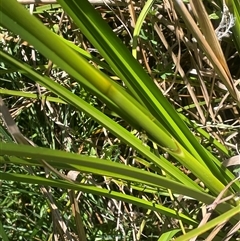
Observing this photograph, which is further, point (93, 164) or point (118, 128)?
point (118, 128)

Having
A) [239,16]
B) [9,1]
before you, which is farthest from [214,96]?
[9,1]

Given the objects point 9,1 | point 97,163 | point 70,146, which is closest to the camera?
point 9,1

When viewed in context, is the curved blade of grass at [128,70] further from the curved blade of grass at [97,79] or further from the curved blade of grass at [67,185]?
the curved blade of grass at [67,185]

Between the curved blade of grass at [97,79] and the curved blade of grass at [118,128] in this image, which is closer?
the curved blade of grass at [97,79]

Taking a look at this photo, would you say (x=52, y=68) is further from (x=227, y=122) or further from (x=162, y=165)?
(x=162, y=165)

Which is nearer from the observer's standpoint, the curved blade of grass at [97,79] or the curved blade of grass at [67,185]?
the curved blade of grass at [97,79]

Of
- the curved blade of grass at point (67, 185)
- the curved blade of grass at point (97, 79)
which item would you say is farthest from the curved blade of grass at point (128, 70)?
the curved blade of grass at point (67, 185)

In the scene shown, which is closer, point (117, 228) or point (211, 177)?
point (211, 177)

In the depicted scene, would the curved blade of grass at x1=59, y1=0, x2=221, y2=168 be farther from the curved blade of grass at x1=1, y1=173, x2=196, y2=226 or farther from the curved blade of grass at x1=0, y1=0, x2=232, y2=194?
the curved blade of grass at x1=1, y1=173, x2=196, y2=226

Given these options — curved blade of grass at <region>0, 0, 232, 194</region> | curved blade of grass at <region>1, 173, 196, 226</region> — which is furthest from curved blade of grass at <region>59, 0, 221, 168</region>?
curved blade of grass at <region>1, 173, 196, 226</region>

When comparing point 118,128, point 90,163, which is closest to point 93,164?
point 90,163

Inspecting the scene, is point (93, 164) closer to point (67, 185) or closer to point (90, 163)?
point (90, 163)
